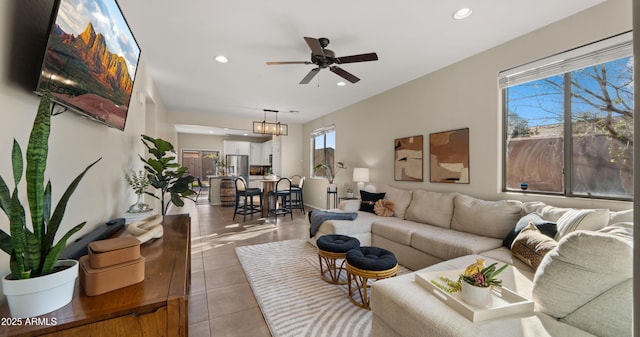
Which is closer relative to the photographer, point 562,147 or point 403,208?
point 562,147

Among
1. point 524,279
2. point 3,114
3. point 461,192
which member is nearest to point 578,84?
point 461,192

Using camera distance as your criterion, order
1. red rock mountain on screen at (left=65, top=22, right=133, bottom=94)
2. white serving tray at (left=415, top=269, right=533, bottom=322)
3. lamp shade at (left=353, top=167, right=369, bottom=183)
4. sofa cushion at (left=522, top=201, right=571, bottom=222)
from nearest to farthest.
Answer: white serving tray at (left=415, top=269, right=533, bottom=322)
red rock mountain on screen at (left=65, top=22, right=133, bottom=94)
sofa cushion at (left=522, top=201, right=571, bottom=222)
lamp shade at (left=353, top=167, right=369, bottom=183)

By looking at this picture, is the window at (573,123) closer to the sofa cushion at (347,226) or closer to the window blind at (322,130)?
the sofa cushion at (347,226)

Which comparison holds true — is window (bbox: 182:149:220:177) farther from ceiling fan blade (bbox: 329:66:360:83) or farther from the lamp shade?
ceiling fan blade (bbox: 329:66:360:83)

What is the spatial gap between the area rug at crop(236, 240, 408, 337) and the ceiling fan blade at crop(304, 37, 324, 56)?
8.05 feet

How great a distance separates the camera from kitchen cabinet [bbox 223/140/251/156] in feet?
31.1

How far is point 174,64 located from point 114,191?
213 centimetres

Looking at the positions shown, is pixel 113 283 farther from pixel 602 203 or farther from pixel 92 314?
pixel 602 203

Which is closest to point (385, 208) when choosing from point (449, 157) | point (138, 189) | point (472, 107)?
point (449, 157)

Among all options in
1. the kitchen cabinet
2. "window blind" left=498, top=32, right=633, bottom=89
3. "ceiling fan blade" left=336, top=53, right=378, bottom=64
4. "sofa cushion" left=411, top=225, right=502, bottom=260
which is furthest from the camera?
the kitchen cabinet

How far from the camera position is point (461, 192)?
11.0 feet

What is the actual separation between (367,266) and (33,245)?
74.9 inches

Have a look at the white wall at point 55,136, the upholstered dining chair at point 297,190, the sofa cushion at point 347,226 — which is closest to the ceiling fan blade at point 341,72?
the sofa cushion at point 347,226

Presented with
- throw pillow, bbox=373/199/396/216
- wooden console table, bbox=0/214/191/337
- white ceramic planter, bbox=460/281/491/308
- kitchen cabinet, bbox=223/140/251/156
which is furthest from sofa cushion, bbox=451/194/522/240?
kitchen cabinet, bbox=223/140/251/156
